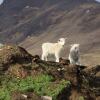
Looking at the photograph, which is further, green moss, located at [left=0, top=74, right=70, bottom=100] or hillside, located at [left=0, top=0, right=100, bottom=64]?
hillside, located at [left=0, top=0, right=100, bottom=64]

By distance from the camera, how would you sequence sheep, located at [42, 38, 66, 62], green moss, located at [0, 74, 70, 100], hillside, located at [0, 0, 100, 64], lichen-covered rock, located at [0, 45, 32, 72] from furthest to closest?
hillside, located at [0, 0, 100, 64]
sheep, located at [42, 38, 66, 62]
lichen-covered rock, located at [0, 45, 32, 72]
green moss, located at [0, 74, 70, 100]

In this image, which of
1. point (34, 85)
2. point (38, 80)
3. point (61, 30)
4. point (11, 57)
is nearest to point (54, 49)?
point (11, 57)

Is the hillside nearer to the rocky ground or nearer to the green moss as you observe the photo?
the rocky ground

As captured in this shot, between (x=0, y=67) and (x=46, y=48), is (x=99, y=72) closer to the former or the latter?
(x=0, y=67)

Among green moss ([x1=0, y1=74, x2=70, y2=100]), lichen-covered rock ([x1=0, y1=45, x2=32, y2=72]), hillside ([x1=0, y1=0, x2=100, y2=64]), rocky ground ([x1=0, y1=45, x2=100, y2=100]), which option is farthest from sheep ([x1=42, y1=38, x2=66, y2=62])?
hillside ([x1=0, y1=0, x2=100, y2=64])

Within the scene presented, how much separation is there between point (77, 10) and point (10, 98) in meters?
178

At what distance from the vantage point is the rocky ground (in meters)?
17.6

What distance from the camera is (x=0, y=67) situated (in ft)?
63.9

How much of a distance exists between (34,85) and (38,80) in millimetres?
480

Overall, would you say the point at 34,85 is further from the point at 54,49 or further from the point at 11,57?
the point at 54,49

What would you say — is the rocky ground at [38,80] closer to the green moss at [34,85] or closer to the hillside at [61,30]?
the green moss at [34,85]

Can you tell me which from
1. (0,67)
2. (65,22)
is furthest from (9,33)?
(0,67)

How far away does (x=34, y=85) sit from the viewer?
1789 centimetres

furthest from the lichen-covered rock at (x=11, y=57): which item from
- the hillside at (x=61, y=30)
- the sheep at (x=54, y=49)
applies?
the hillside at (x=61, y=30)
